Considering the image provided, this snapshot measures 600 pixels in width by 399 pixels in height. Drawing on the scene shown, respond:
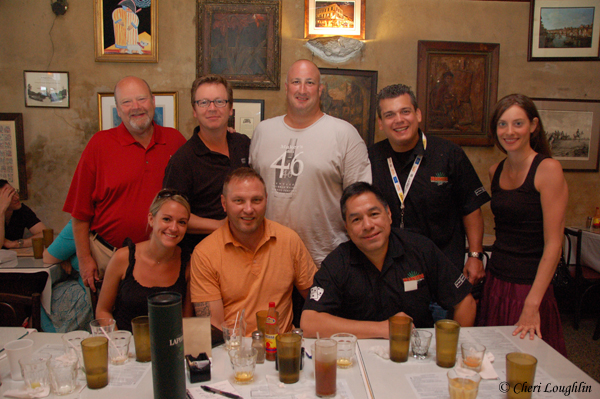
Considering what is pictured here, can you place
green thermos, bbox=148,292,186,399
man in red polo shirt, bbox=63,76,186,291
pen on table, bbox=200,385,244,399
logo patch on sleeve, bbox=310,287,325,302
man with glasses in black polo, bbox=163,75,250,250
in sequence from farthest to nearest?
man in red polo shirt, bbox=63,76,186,291
man with glasses in black polo, bbox=163,75,250,250
logo patch on sleeve, bbox=310,287,325,302
pen on table, bbox=200,385,244,399
green thermos, bbox=148,292,186,399

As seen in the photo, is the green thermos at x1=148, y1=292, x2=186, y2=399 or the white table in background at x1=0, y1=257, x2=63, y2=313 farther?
the white table in background at x1=0, y1=257, x2=63, y2=313

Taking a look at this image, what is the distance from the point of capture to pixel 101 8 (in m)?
3.97

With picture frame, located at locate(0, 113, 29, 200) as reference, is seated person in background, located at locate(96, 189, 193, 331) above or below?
below

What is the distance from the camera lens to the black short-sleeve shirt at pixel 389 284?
1981 mm

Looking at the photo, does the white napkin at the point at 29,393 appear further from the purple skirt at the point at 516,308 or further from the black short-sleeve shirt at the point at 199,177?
the purple skirt at the point at 516,308

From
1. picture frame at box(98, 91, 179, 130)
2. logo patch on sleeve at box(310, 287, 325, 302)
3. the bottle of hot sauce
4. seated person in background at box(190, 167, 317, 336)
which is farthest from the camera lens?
picture frame at box(98, 91, 179, 130)

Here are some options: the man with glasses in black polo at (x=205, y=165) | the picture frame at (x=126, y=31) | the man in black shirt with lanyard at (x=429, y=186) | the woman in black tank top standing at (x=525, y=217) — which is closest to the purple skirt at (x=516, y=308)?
the woman in black tank top standing at (x=525, y=217)

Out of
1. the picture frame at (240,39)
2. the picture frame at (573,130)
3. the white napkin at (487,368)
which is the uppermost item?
the picture frame at (240,39)

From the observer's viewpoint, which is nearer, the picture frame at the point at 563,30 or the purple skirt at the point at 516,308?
the purple skirt at the point at 516,308

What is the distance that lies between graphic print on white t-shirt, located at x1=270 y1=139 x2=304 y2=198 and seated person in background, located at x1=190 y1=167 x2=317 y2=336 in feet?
1.14

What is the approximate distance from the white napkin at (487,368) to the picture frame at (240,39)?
320 centimetres

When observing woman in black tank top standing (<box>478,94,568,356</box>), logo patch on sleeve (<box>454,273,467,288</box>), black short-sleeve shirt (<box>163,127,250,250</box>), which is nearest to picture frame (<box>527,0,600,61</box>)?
woman in black tank top standing (<box>478,94,568,356</box>)

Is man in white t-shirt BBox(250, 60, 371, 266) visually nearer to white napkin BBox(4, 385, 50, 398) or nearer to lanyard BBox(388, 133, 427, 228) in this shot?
lanyard BBox(388, 133, 427, 228)

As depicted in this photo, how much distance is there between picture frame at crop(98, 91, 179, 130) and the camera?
407 centimetres
